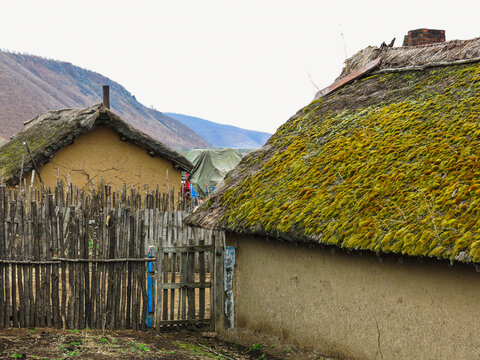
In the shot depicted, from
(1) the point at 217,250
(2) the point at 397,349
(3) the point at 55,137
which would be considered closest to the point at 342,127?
(1) the point at 217,250

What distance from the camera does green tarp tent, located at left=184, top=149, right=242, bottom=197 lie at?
29.5 meters

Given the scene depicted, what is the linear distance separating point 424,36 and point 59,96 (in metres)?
125

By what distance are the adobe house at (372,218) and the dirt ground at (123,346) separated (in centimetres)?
30

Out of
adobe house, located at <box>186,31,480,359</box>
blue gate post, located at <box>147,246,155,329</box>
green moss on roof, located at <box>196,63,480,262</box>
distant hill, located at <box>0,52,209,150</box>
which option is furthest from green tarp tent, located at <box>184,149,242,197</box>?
distant hill, located at <box>0,52,209,150</box>

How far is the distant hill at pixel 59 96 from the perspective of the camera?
106 m

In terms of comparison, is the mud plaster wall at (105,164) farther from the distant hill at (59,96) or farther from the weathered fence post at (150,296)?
the distant hill at (59,96)

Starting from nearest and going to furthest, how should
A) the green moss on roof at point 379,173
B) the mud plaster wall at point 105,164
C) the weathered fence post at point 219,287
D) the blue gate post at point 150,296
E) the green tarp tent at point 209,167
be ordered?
the green moss on roof at point 379,173
the blue gate post at point 150,296
the weathered fence post at point 219,287
the mud plaster wall at point 105,164
the green tarp tent at point 209,167

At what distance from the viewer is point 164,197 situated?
46.3ft

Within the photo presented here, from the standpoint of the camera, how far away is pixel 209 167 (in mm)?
30484

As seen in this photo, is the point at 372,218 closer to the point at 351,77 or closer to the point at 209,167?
the point at 351,77

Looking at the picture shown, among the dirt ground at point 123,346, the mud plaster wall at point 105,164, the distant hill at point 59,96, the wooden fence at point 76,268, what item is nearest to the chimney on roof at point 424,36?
the wooden fence at point 76,268

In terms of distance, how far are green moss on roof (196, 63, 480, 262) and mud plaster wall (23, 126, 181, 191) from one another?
6924mm

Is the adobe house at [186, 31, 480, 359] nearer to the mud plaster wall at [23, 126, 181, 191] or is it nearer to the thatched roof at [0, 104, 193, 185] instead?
the thatched roof at [0, 104, 193, 185]

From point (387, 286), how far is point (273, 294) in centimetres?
208
